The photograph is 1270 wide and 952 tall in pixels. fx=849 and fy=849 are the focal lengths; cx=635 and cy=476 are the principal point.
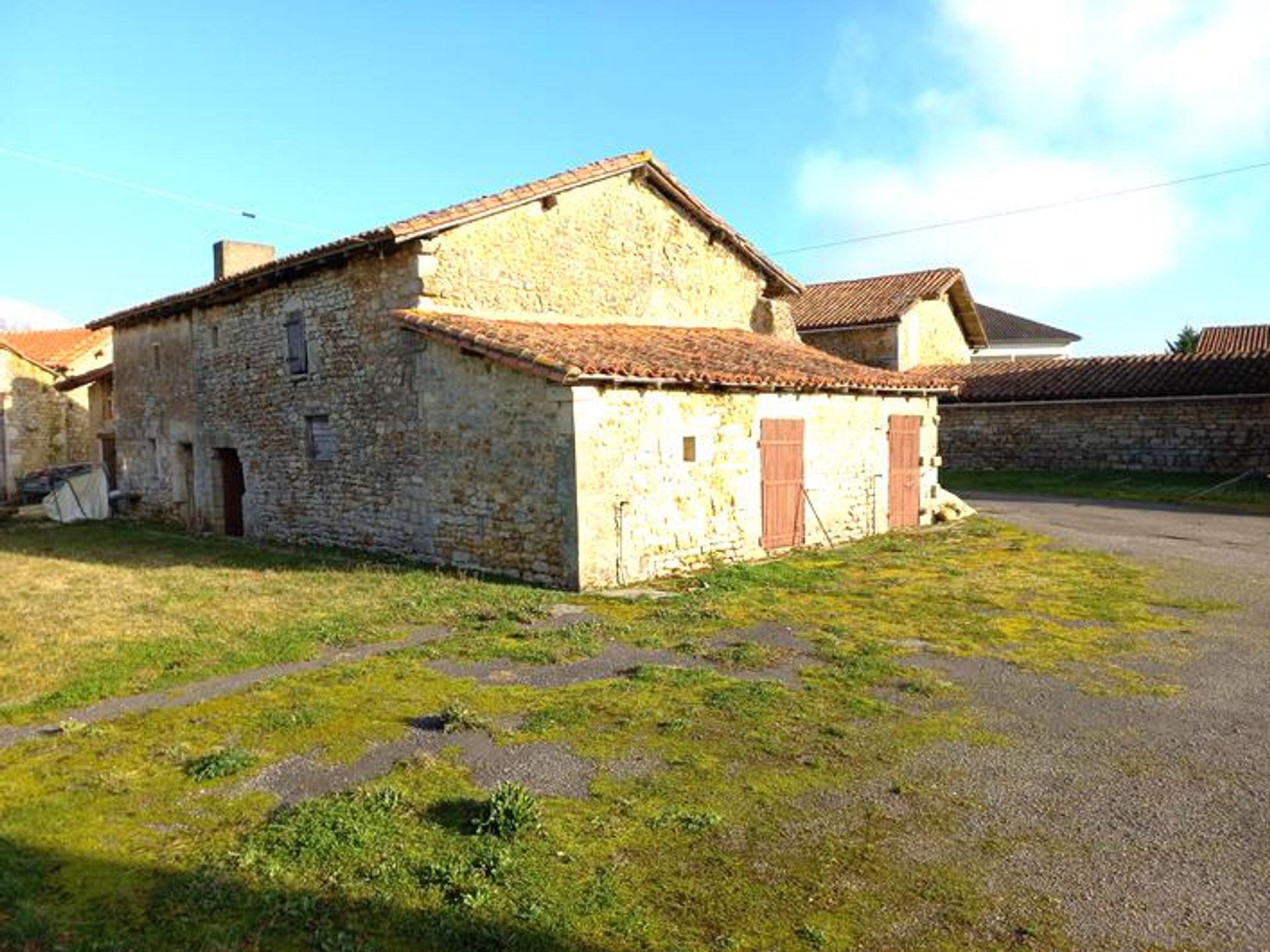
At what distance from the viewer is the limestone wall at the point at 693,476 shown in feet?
34.7

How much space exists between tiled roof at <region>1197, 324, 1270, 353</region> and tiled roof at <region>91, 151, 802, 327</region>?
2812 centimetres

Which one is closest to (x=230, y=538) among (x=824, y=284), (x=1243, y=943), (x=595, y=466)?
(x=595, y=466)

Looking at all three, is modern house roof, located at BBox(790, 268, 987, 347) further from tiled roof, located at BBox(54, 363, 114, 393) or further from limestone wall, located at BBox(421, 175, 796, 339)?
tiled roof, located at BBox(54, 363, 114, 393)

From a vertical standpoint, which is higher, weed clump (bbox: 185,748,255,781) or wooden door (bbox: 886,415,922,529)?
wooden door (bbox: 886,415,922,529)

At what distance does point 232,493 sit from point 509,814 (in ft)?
52.6

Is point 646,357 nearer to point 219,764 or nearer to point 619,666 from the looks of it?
point 619,666

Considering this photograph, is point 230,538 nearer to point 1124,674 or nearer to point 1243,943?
point 1124,674

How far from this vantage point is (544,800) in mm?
4648

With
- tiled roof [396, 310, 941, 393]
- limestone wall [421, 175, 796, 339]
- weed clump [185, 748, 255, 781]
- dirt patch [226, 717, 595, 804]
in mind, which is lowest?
dirt patch [226, 717, 595, 804]

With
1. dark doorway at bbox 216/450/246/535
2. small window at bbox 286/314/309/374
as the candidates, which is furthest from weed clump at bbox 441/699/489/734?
dark doorway at bbox 216/450/246/535

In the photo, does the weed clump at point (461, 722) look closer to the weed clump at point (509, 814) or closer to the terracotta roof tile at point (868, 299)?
the weed clump at point (509, 814)

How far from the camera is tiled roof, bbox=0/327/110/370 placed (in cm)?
2878

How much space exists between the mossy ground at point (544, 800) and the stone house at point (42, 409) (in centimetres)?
2106

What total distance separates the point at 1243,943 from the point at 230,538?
57.1 feet
